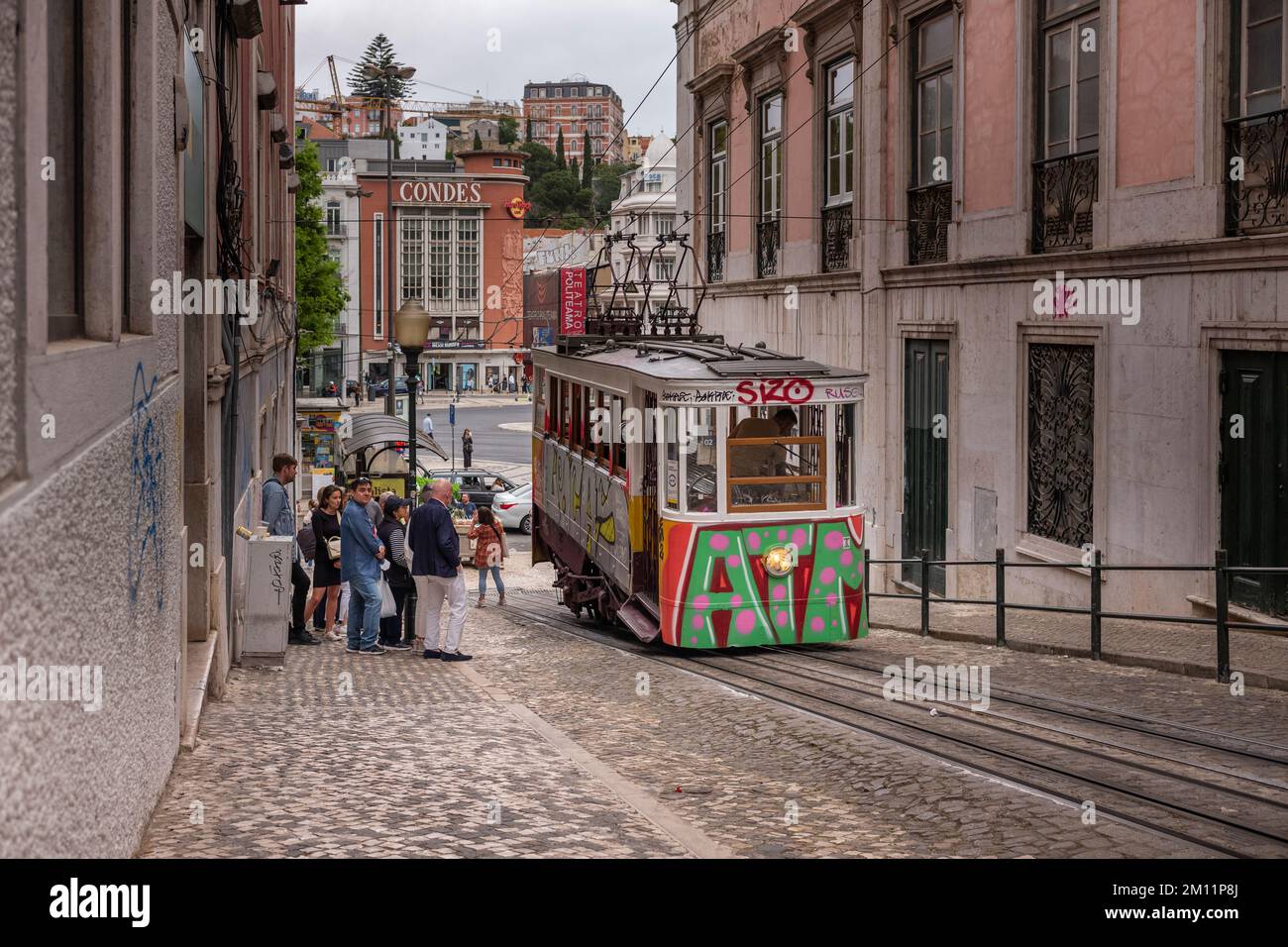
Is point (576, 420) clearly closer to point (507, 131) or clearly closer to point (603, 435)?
point (603, 435)

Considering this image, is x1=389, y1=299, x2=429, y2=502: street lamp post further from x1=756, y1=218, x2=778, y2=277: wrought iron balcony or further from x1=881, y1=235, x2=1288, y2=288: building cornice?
x1=756, y1=218, x2=778, y2=277: wrought iron balcony

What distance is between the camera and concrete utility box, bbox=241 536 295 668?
503 inches

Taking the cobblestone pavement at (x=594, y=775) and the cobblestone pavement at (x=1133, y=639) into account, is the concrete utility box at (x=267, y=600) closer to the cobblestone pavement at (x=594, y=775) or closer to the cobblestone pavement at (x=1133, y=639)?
the cobblestone pavement at (x=594, y=775)

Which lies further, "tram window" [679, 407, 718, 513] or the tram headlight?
Result: the tram headlight

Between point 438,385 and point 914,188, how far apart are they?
257 feet

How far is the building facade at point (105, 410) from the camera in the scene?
3521mm

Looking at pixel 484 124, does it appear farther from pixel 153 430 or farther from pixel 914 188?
pixel 153 430

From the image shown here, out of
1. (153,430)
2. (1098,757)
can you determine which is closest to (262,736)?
(153,430)

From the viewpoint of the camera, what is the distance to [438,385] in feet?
318

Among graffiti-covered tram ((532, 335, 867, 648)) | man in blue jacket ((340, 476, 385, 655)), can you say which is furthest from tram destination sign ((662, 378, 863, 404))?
man in blue jacket ((340, 476, 385, 655))

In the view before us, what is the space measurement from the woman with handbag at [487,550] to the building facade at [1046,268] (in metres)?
5.28

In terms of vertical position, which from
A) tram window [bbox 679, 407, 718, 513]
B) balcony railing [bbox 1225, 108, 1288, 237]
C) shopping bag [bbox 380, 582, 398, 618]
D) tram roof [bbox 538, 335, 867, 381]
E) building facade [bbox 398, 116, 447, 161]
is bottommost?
shopping bag [bbox 380, 582, 398, 618]

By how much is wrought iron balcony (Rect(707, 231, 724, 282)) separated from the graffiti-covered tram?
1478 centimetres

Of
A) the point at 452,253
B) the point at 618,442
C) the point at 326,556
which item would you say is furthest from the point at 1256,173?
the point at 452,253
